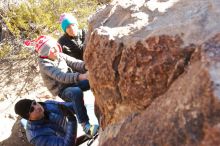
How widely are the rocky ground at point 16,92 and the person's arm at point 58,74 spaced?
0.62m

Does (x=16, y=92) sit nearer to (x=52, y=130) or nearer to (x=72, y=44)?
(x=72, y=44)

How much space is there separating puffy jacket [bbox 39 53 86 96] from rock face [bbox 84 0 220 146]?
95 cm

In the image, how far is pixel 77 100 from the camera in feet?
12.7

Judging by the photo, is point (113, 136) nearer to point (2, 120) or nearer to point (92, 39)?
point (92, 39)

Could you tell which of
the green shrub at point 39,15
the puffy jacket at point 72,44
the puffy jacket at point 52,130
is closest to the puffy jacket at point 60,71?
the puffy jacket at point 52,130

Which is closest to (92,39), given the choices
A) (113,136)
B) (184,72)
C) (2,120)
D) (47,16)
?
(113,136)

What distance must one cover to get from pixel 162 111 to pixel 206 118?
34 cm

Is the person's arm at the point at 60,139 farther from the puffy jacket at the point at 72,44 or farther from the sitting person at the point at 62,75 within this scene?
the puffy jacket at the point at 72,44

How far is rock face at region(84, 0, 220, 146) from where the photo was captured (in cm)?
171

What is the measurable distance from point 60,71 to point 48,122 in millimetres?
504

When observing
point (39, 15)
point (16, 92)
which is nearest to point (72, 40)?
point (16, 92)

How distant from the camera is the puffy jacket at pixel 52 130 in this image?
3707 millimetres

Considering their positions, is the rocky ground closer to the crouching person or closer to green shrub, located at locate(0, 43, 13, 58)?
green shrub, located at locate(0, 43, 13, 58)

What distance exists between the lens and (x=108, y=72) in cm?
240
